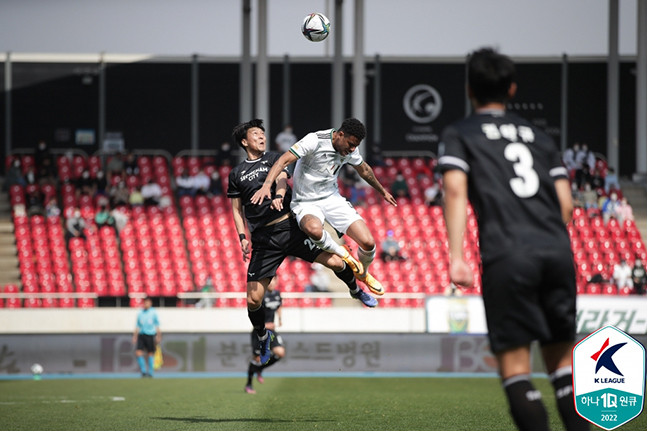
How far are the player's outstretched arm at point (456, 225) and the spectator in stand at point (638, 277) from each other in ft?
59.6

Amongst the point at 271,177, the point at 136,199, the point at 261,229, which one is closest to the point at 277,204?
the point at 271,177

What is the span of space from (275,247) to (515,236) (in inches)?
198

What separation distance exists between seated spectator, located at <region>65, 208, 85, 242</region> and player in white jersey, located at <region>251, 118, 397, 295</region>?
16095mm

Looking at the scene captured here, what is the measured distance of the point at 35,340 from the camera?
19.4 metres

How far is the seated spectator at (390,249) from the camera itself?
22.3m

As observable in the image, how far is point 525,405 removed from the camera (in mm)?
4008

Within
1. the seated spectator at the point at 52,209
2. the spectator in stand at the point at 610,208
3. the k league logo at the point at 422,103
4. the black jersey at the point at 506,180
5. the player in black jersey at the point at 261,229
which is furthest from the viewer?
the k league logo at the point at 422,103

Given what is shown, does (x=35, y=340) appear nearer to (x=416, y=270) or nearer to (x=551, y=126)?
(x=416, y=270)

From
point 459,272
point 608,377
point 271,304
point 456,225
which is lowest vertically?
point 271,304

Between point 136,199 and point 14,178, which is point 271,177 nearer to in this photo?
point 136,199

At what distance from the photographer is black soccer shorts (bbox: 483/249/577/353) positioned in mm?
4000

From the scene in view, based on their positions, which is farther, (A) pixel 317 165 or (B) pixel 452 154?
(A) pixel 317 165

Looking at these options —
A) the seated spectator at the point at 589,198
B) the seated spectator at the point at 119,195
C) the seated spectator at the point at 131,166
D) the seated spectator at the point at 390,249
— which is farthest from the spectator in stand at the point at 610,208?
the seated spectator at the point at 131,166

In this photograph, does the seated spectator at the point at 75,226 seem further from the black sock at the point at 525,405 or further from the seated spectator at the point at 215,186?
the black sock at the point at 525,405
